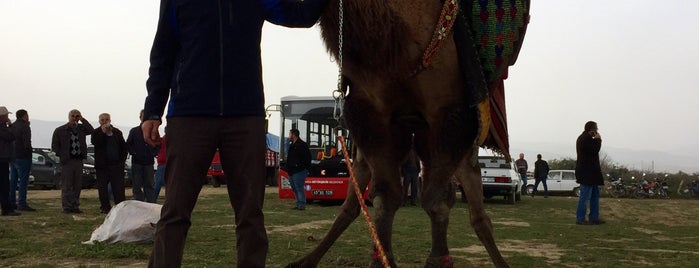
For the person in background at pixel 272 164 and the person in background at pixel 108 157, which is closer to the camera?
the person in background at pixel 108 157

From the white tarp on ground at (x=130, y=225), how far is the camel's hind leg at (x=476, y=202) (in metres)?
2.96

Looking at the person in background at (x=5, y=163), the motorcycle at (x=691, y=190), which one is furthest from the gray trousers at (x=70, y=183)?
the motorcycle at (x=691, y=190)

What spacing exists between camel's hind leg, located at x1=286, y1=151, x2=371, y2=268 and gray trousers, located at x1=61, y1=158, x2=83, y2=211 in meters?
7.68

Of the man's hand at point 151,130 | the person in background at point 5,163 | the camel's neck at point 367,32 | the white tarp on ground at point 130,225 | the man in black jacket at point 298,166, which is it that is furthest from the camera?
the man in black jacket at point 298,166

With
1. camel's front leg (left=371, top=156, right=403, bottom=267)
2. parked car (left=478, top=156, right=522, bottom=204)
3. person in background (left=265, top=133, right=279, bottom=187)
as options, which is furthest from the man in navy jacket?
person in background (left=265, top=133, right=279, bottom=187)

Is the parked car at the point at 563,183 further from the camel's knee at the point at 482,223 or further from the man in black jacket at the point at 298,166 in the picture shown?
the camel's knee at the point at 482,223

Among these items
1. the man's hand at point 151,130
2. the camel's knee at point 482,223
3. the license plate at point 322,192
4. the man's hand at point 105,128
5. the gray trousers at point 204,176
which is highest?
the man's hand at point 105,128

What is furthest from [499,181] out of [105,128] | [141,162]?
[105,128]

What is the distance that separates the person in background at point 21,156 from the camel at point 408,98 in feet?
26.6

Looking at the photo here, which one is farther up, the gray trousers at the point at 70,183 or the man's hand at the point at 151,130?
the man's hand at the point at 151,130

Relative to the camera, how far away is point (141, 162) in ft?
35.9

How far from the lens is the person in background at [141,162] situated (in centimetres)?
1090

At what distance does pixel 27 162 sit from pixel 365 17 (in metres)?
9.44

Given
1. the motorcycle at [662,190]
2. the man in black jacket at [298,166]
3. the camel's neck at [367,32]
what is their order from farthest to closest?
the motorcycle at [662,190] < the man in black jacket at [298,166] < the camel's neck at [367,32]
